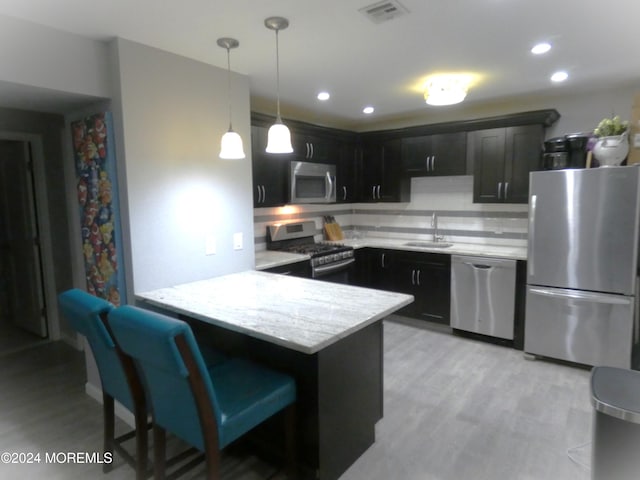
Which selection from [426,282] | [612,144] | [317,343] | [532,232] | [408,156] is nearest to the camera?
[317,343]

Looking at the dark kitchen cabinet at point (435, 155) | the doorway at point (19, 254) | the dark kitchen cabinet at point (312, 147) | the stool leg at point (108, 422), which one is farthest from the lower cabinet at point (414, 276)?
the doorway at point (19, 254)

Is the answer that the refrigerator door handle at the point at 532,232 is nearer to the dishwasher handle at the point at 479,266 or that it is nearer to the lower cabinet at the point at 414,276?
the dishwasher handle at the point at 479,266

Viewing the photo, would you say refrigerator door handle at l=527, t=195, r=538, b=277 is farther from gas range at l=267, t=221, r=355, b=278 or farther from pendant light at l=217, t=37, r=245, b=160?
pendant light at l=217, t=37, r=245, b=160

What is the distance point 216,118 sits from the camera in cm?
280

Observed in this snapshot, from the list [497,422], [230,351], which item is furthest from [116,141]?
[497,422]

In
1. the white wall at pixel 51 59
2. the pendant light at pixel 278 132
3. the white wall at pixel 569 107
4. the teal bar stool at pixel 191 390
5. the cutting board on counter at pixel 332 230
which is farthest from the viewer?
the cutting board on counter at pixel 332 230

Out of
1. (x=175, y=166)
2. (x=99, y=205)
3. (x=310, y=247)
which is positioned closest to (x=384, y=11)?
(x=175, y=166)

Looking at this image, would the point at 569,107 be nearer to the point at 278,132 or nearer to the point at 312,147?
the point at 312,147

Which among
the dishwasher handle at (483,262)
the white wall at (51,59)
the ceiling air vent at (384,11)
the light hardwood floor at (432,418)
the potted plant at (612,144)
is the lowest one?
the light hardwood floor at (432,418)

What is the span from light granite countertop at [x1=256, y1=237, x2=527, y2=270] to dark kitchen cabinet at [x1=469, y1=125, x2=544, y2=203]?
0.50 meters

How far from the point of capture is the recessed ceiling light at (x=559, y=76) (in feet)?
9.87

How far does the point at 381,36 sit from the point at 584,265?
7.80 feet

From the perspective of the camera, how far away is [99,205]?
8.17ft

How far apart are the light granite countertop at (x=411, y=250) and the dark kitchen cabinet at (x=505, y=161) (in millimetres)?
504
